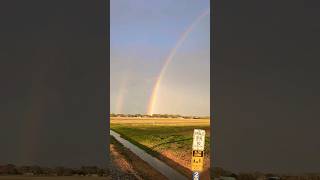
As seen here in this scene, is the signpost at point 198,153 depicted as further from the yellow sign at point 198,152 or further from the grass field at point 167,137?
the grass field at point 167,137

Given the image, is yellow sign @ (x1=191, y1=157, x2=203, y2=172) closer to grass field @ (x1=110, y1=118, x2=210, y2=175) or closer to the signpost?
the signpost

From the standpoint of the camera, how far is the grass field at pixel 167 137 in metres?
8.30

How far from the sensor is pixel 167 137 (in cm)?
836
